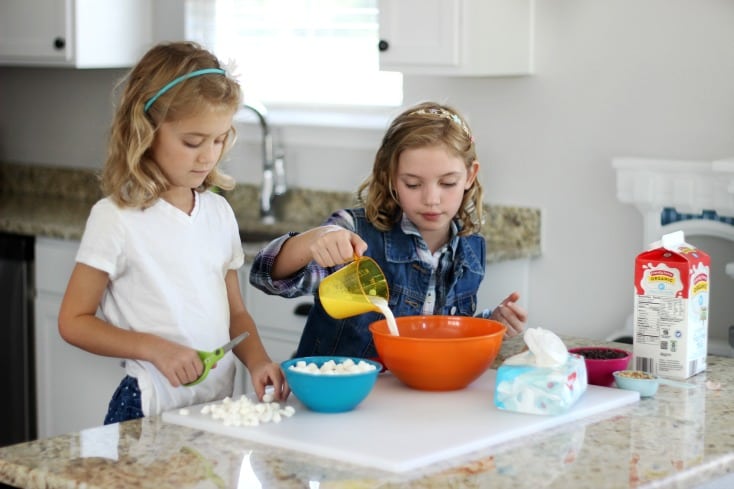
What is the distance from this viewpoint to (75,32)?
3.66 metres

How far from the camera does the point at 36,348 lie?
3.56 m

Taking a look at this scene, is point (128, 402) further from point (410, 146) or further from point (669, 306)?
point (669, 306)

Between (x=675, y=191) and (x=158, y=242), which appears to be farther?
(x=675, y=191)

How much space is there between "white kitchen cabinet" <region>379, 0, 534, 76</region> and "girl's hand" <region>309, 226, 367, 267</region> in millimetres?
1312

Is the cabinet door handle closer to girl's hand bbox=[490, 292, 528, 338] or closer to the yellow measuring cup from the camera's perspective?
girl's hand bbox=[490, 292, 528, 338]

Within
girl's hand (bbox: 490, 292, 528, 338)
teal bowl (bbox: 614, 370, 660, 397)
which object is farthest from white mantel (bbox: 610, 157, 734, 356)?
teal bowl (bbox: 614, 370, 660, 397)

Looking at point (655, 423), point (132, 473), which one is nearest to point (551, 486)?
Result: point (655, 423)

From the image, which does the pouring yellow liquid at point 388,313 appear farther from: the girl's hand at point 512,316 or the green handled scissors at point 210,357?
the girl's hand at point 512,316

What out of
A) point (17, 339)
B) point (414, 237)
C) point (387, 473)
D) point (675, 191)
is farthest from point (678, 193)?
point (17, 339)

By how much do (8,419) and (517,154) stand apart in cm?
177

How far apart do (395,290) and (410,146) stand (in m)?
0.26

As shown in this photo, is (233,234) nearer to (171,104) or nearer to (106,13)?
(171,104)

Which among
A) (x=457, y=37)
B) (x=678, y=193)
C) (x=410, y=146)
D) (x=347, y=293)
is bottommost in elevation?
(x=347, y=293)

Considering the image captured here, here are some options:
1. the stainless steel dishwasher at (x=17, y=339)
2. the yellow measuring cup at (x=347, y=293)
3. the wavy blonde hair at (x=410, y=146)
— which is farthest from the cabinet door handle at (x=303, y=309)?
the yellow measuring cup at (x=347, y=293)
